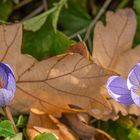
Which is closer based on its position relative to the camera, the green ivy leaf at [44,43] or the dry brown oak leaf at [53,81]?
the dry brown oak leaf at [53,81]

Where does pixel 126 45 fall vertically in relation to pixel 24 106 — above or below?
above

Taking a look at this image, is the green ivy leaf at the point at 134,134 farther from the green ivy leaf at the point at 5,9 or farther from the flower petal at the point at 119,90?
the green ivy leaf at the point at 5,9

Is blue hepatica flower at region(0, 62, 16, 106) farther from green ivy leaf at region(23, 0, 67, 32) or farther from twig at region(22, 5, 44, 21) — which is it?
twig at region(22, 5, 44, 21)

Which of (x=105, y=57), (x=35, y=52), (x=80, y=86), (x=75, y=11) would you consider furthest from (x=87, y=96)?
(x=75, y=11)

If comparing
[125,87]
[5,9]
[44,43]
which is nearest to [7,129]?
[125,87]

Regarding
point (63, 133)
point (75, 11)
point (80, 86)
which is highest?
point (75, 11)

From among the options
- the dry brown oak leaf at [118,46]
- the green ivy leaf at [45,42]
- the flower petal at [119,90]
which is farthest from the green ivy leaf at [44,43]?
the flower petal at [119,90]

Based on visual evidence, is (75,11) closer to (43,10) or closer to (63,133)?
(43,10)
